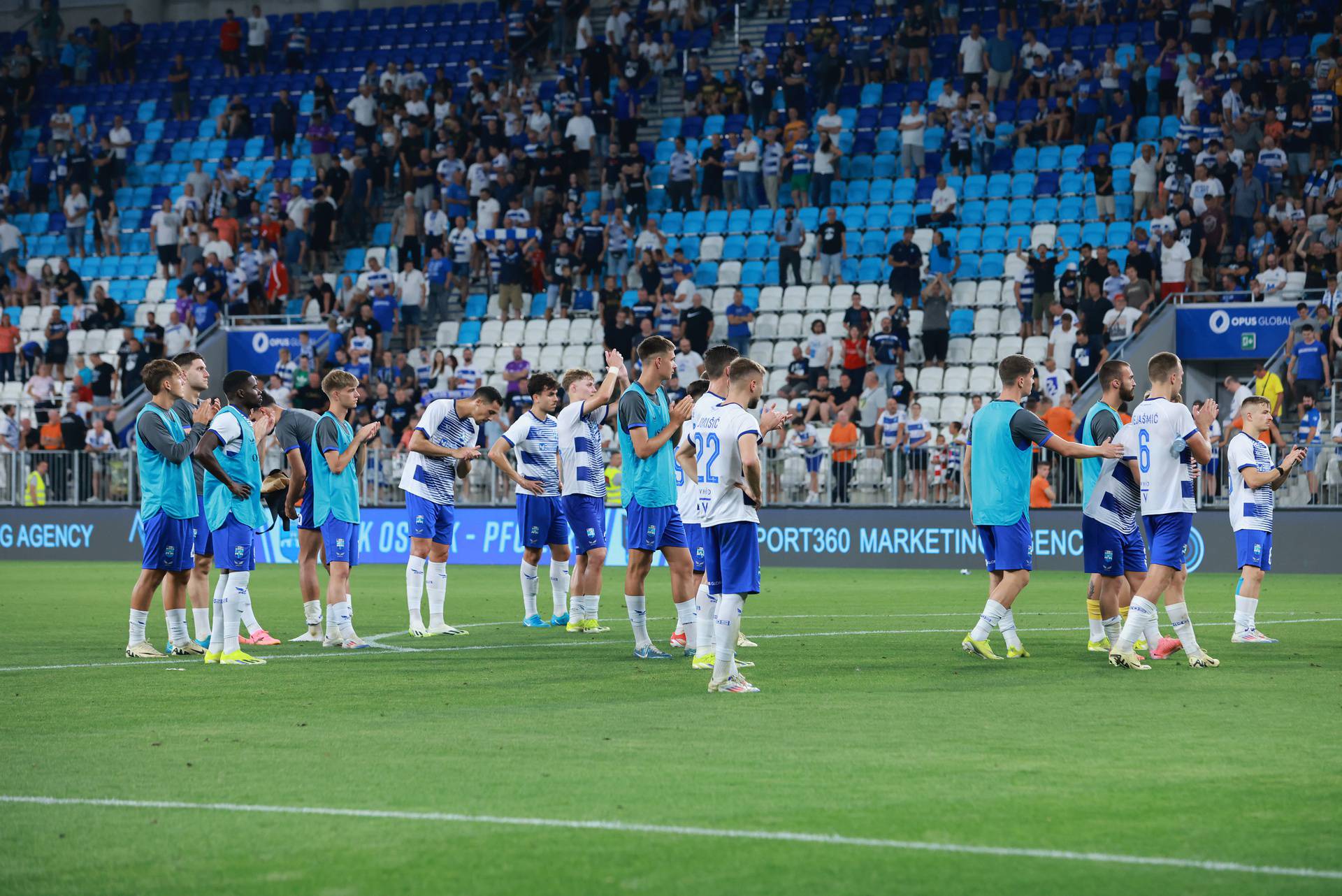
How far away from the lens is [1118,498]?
44.2ft

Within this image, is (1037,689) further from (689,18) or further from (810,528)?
(689,18)

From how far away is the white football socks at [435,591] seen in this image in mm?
16328

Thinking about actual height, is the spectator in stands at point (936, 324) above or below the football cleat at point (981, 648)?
above

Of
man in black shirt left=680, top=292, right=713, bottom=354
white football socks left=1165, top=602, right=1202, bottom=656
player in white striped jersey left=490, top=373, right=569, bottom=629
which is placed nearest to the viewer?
white football socks left=1165, top=602, right=1202, bottom=656

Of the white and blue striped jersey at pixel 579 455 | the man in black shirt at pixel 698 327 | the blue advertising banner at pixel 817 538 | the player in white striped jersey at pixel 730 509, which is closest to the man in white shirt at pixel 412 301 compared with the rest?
the blue advertising banner at pixel 817 538

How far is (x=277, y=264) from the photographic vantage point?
38.2m

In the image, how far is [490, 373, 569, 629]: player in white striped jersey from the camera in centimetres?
1673

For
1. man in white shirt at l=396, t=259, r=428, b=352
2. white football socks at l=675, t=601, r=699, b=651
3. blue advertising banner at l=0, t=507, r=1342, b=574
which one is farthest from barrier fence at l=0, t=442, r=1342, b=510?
white football socks at l=675, t=601, r=699, b=651

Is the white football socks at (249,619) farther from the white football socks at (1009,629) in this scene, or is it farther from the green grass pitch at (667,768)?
the white football socks at (1009,629)

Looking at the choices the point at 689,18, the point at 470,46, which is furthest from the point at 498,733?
the point at 470,46

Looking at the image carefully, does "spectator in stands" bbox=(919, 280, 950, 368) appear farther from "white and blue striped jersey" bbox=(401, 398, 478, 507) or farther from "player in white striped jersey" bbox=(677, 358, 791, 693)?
"player in white striped jersey" bbox=(677, 358, 791, 693)

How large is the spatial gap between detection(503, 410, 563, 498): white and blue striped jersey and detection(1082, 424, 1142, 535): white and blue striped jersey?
559 centimetres

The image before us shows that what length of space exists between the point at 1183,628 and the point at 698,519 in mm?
3797

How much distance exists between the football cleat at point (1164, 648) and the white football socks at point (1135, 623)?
24.5 inches
